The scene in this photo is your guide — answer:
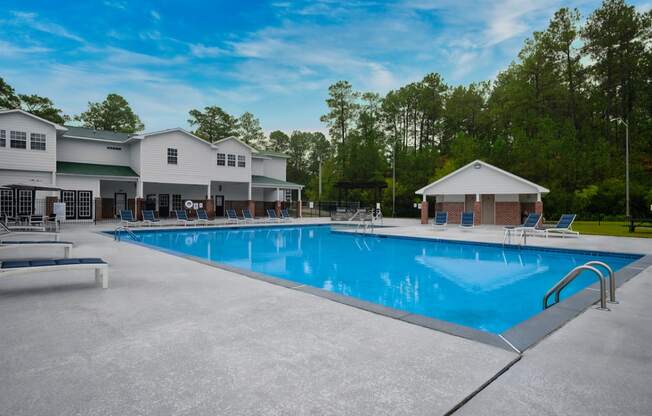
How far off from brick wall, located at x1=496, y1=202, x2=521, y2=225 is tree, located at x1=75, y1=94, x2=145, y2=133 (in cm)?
4418

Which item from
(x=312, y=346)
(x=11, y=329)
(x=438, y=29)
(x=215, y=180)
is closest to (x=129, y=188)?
(x=215, y=180)

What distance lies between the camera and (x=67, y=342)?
3.58 meters

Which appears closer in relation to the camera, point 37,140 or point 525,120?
point 37,140

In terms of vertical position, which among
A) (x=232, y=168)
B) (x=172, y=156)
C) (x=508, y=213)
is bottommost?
(x=508, y=213)

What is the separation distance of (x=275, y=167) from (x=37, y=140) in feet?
60.7

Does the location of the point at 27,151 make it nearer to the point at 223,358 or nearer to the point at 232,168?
the point at 232,168

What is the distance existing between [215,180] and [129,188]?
6151mm

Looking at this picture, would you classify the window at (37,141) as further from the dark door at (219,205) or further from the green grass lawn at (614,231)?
the green grass lawn at (614,231)

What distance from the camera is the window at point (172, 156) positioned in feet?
86.9

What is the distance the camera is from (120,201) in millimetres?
27234

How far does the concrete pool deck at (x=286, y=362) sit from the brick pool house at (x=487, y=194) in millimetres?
19938

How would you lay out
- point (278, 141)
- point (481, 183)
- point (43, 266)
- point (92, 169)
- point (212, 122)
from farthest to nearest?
point (278, 141)
point (212, 122)
point (481, 183)
point (92, 169)
point (43, 266)

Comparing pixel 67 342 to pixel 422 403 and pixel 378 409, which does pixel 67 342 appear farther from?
pixel 422 403

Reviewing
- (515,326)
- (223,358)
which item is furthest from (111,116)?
(515,326)
